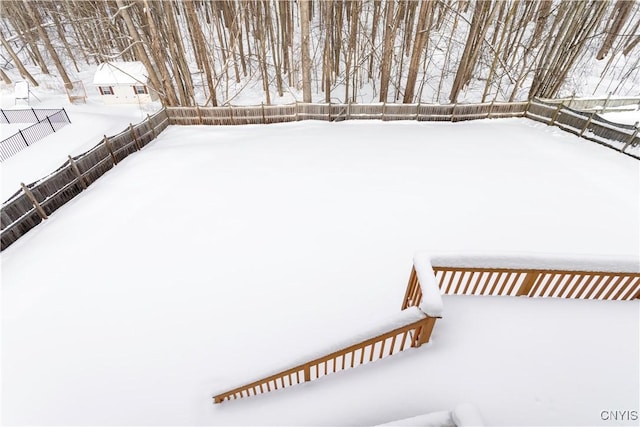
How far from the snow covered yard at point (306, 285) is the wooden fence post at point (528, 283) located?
0.12m

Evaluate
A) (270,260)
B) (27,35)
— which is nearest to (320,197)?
(270,260)

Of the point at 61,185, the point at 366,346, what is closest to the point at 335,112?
the point at 61,185

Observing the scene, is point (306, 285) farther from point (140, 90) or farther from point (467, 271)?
point (140, 90)

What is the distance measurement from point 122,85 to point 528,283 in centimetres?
2623

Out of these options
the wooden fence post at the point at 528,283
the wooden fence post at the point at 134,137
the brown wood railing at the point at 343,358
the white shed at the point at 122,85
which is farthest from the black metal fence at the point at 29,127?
the wooden fence post at the point at 528,283

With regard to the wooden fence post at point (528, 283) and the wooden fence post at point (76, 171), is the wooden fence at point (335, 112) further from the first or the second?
the wooden fence post at point (528, 283)

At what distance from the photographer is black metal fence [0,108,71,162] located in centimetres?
1423

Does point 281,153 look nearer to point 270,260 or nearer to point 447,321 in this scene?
point 270,260

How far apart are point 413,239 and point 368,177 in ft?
10.6

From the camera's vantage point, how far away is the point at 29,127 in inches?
578

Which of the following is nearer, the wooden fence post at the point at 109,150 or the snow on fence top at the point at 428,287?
the snow on fence top at the point at 428,287

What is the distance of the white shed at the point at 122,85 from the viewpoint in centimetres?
2131

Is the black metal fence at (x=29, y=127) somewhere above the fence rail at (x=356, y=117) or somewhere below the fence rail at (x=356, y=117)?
below

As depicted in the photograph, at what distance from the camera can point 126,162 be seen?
11461 millimetres
